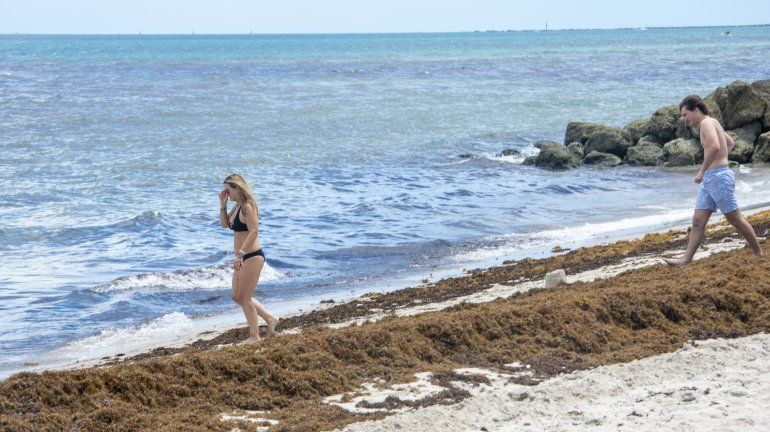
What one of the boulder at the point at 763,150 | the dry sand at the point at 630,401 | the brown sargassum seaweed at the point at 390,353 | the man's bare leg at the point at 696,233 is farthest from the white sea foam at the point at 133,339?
the boulder at the point at 763,150

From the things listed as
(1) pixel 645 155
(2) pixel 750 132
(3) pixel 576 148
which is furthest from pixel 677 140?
(3) pixel 576 148

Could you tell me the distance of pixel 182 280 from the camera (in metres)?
13.0

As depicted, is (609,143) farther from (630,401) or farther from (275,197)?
(630,401)

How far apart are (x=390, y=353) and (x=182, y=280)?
21.6 feet

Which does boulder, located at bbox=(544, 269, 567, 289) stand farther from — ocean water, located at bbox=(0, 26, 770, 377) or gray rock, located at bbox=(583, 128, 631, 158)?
gray rock, located at bbox=(583, 128, 631, 158)

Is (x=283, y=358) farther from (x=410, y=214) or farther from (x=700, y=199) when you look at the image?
(x=410, y=214)

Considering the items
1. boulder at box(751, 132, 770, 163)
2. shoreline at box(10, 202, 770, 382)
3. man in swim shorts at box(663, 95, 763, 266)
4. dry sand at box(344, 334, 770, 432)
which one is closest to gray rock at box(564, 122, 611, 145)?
boulder at box(751, 132, 770, 163)

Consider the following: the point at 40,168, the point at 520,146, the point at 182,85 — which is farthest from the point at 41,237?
the point at 182,85

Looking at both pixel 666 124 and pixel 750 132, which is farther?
pixel 666 124

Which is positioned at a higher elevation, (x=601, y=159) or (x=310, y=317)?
(x=310, y=317)

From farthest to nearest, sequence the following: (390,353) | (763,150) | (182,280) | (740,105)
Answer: (740,105) → (763,150) → (182,280) → (390,353)

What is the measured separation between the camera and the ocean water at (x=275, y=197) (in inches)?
479

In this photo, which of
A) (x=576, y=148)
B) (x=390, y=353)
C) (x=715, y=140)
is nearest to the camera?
(x=390, y=353)

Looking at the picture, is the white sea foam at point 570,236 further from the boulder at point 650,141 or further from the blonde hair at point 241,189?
the boulder at point 650,141
